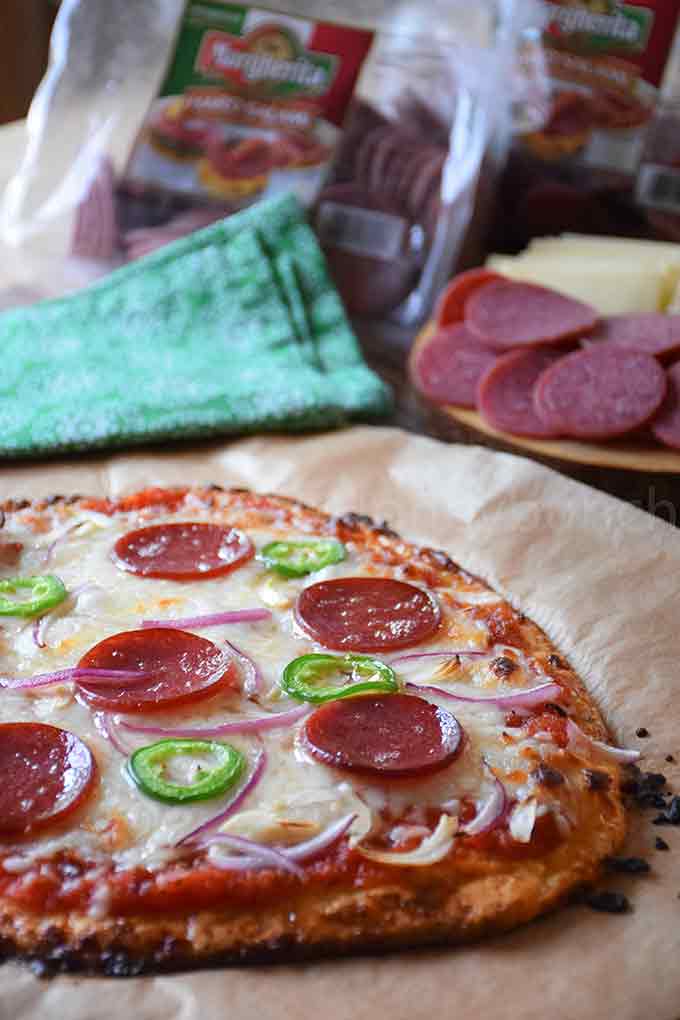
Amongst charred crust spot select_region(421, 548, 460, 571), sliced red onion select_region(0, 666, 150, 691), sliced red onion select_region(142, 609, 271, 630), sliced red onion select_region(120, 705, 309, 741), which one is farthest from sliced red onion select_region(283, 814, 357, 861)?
charred crust spot select_region(421, 548, 460, 571)

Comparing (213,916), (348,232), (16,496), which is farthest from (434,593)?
(348,232)

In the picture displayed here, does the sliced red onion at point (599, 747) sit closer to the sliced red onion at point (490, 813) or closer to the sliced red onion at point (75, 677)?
the sliced red onion at point (490, 813)

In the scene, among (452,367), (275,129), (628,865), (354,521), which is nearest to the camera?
(628,865)

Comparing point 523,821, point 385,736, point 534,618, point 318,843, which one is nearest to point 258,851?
point 318,843

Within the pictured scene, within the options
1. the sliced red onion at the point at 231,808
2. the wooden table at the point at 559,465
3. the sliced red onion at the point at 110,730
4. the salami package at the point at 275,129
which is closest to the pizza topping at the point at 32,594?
the sliced red onion at the point at 110,730

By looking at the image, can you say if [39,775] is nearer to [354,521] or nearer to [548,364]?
[354,521]

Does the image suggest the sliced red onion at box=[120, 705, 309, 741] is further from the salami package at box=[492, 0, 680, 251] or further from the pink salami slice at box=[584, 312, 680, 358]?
the salami package at box=[492, 0, 680, 251]
